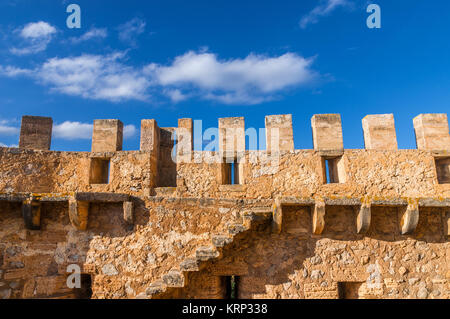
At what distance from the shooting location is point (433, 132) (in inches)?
329

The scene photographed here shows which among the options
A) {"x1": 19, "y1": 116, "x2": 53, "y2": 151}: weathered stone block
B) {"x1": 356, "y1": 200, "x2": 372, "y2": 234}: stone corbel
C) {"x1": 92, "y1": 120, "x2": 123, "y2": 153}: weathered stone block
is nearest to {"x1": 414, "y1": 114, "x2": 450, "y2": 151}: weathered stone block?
{"x1": 356, "y1": 200, "x2": 372, "y2": 234}: stone corbel

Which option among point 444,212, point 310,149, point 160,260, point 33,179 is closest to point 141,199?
point 160,260

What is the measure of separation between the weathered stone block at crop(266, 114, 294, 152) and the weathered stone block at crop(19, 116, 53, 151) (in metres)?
5.57

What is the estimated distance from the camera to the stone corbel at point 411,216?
693 cm

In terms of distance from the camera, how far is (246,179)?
319 inches

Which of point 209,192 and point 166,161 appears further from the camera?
point 166,161

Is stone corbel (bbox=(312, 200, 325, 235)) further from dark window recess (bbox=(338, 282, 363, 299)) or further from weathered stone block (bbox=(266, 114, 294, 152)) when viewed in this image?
weathered stone block (bbox=(266, 114, 294, 152))

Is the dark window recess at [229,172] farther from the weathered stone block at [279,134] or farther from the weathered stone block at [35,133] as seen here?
the weathered stone block at [35,133]

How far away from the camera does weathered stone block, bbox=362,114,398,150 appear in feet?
27.2

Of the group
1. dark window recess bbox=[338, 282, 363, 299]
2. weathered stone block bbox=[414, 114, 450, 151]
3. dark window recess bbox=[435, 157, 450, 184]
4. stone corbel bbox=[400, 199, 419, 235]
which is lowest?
dark window recess bbox=[338, 282, 363, 299]

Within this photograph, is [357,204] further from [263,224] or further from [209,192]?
[209,192]
